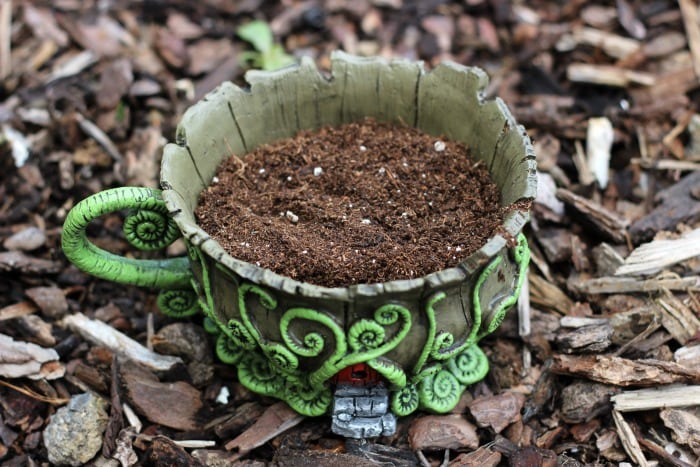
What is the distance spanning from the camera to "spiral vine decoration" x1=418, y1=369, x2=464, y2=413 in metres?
2.13

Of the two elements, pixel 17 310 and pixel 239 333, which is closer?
pixel 239 333

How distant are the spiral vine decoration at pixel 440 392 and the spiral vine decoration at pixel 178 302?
74 cm

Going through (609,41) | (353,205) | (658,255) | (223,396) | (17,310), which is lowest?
(223,396)

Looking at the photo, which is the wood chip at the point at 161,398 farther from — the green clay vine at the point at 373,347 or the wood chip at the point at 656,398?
the wood chip at the point at 656,398

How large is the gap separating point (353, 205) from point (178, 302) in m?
0.62

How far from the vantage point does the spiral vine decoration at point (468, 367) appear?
2.19m

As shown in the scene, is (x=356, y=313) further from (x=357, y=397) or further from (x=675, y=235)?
(x=675, y=235)

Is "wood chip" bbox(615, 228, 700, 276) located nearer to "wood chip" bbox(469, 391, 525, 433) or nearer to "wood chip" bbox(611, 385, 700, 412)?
"wood chip" bbox(611, 385, 700, 412)

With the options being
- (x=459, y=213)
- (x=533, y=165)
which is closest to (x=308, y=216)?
(x=459, y=213)

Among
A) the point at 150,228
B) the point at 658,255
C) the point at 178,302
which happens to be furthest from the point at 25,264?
the point at 658,255

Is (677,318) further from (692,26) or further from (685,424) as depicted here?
(692,26)

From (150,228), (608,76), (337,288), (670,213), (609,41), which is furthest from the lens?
(609,41)

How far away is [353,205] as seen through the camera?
215 cm

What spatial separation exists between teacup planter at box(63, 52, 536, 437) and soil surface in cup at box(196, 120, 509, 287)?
0.07m
